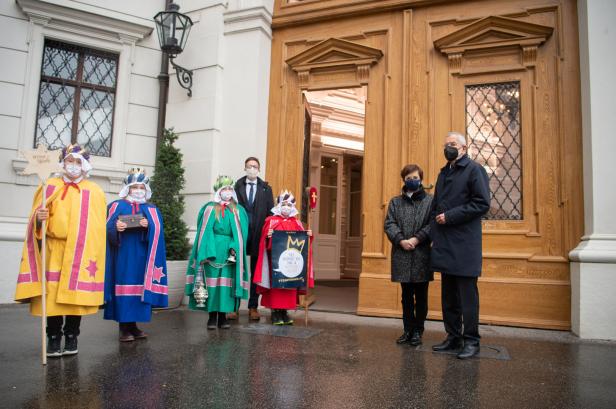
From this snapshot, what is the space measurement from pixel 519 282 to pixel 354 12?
4.41m

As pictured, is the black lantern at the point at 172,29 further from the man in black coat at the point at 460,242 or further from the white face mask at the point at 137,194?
the man in black coat at the point at 460,242

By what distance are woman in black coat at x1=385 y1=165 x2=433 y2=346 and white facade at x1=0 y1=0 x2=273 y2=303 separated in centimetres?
293

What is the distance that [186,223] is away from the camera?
23.2 ft

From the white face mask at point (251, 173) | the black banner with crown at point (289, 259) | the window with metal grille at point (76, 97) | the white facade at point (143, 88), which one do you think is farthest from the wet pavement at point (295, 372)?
the window with metal grille at point (76, 97)

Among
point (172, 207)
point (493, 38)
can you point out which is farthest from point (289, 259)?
point (493, 38)

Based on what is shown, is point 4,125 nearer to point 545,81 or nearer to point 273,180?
point 273,180

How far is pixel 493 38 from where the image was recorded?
19.9ft

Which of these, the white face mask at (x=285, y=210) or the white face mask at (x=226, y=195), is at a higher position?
the white face mask at (x=226, y=195)

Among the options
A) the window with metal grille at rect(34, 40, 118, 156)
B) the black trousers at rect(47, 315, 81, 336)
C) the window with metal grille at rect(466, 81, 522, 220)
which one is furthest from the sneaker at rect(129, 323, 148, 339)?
the window with metal grille at rect(466, 81, 522, 220)

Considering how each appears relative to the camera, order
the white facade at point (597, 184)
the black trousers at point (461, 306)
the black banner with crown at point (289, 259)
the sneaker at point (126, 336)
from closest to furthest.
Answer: the black trousers at point (461, 306) → the sneaker at point (126, 336) → the white facade at point (597, 184) → the black banner with crown at point (289, 259)

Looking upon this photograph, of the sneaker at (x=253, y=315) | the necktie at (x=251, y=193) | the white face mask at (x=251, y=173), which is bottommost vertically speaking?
the sneaker at (x=253, y=315)

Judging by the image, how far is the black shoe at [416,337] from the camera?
180 inches

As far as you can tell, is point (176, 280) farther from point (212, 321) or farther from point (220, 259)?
point (220, 259)

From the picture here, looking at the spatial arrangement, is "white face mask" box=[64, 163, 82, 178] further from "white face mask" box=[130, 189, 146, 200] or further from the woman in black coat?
the woman in black coat
